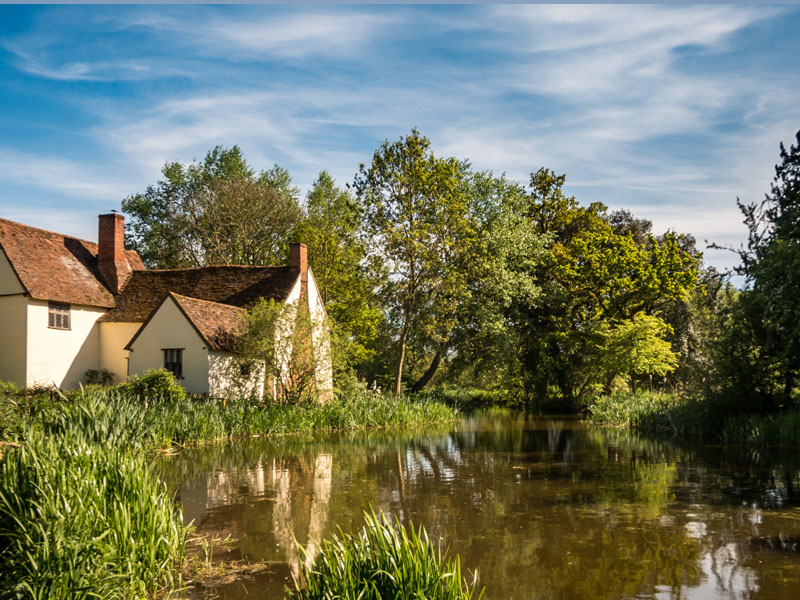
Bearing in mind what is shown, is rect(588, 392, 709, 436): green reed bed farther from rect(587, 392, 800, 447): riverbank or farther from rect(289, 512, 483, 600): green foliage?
rect(289, 512, 483, 600): green foliage

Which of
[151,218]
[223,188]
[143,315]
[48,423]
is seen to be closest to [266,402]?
[143,315]

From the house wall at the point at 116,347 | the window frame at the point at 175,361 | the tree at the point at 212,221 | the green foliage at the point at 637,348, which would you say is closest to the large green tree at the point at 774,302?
the green foliage at the point at 637,348

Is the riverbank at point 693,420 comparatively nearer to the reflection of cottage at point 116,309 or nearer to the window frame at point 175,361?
the reflection of cottage at point 116,309

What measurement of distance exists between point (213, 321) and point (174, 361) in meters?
2.34

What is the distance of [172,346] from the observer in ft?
91.5

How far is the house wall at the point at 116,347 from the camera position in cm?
3122

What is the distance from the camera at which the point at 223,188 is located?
44.7m

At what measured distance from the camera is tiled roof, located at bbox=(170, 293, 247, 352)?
90.2ft

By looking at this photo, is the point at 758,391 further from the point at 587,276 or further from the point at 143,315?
the point at 143,315

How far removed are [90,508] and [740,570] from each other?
24.5ft

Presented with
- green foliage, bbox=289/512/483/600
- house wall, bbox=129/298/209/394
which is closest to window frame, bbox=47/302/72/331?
house wall, bbox=129/298/209/394

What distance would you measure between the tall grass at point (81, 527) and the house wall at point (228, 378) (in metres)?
19.1

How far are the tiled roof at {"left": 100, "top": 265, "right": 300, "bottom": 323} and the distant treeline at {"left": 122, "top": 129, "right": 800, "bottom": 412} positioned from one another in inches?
181

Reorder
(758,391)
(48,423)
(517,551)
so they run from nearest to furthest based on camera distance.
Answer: (517,551) → (48,423) → (758,391)
